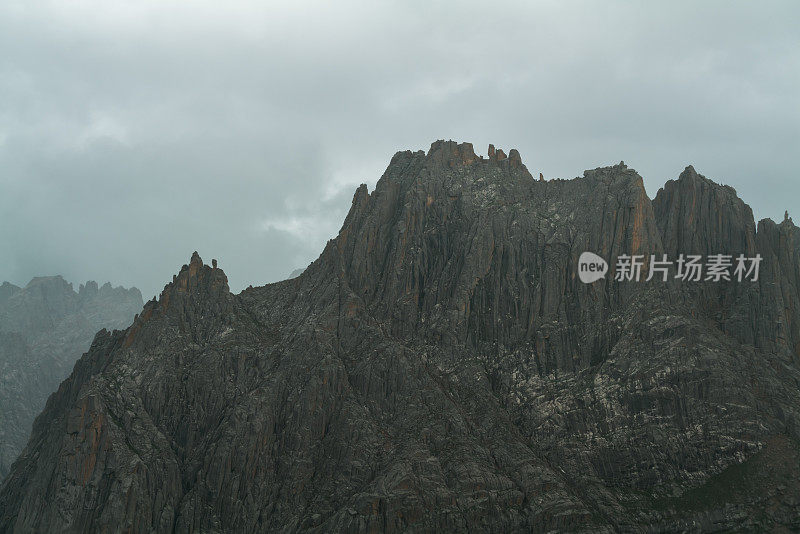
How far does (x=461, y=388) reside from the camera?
6644 inches

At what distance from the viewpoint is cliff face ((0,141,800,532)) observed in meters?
145

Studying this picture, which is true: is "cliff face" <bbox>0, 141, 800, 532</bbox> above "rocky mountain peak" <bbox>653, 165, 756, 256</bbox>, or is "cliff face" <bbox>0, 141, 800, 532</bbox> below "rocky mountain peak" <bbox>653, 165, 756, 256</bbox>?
below

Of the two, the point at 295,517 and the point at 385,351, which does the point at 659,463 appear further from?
the point at 295,517

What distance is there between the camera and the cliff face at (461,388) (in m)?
145

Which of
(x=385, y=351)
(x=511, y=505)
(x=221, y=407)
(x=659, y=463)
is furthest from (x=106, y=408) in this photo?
(x=659, y=463)

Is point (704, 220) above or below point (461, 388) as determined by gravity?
above

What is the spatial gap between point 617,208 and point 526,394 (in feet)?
177

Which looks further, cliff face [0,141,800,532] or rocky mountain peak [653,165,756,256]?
rocky mountain peak [653,165,756,256]

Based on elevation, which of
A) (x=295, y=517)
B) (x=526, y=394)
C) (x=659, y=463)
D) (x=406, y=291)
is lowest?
(x=295, y=517)

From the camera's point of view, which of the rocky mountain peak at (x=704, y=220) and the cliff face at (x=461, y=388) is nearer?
the cliff face at (x=461, y=388)

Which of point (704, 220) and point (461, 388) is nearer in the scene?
point (461, 388)

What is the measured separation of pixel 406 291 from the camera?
614 feet

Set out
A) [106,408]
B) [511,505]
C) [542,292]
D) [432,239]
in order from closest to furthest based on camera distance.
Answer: [511,505] < [106,408] < [542,292] < [432,239]

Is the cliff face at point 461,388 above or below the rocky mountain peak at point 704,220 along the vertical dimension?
below
